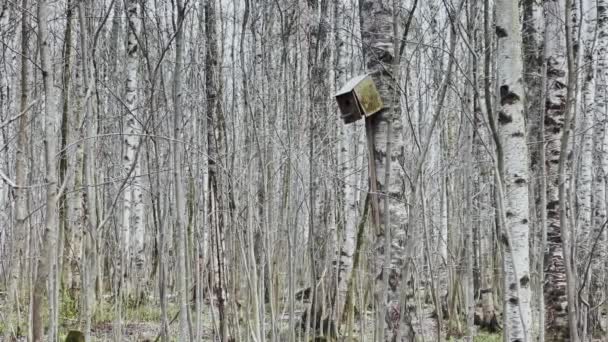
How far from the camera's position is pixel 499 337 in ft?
29.2

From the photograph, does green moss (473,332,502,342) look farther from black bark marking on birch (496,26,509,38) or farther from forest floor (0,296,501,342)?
black bark marking on birch (496,26,509,38)

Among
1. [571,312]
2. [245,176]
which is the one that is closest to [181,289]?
[245,176]

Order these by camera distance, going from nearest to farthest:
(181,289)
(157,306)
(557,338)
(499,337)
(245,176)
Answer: (181,289) < (245,176) < (557,338) < (499,337) < (157,306)

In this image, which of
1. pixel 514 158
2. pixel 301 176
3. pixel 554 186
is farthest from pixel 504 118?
pixel 554 186

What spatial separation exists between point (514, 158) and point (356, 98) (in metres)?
0.99

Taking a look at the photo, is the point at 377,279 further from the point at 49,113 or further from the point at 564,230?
the point at 49,113

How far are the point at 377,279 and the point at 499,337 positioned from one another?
5.43 m

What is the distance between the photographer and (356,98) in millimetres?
3715

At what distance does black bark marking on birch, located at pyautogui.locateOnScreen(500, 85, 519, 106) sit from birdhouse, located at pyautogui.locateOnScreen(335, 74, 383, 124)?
78 cm

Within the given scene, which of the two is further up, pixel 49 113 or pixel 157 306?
pixel 49 113

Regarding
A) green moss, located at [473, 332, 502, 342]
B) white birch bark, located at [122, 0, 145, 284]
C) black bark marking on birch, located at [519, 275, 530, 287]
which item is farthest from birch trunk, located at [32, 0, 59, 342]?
green moss, located at [473, 332, 502, 342]

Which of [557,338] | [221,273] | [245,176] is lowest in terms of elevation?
[557,338]

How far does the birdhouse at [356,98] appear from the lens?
367cm

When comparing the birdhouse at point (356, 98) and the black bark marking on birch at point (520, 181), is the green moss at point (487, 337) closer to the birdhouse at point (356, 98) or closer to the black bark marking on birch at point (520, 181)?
the black bark marking on birch at point (520, 181)
